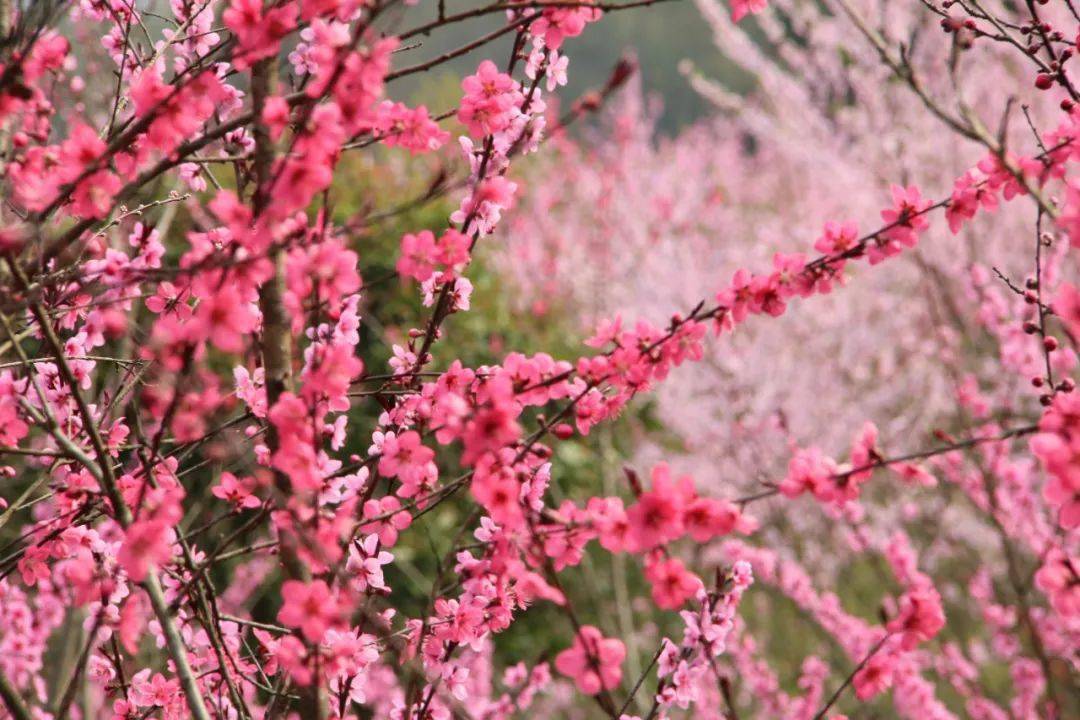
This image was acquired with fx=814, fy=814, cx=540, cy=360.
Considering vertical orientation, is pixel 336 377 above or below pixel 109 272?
below

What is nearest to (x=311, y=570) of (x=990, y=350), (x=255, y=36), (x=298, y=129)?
(x=298, y=129)

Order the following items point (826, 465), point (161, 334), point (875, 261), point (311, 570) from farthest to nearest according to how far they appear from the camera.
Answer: point (875, 261), point (311, 570), point (826, 465), point (161, 334)

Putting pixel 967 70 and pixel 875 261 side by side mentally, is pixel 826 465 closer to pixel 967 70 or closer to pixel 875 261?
pixel 875 261

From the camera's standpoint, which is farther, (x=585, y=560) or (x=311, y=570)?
(x=585, y=560)

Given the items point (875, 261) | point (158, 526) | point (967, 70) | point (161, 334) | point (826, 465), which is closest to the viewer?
point (161, 334)

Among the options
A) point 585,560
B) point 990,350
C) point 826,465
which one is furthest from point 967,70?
point 826,465

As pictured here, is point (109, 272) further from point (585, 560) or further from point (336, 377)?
point (585, 560)

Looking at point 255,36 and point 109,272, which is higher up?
point 255,36

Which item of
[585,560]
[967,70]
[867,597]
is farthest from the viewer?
[867,597]

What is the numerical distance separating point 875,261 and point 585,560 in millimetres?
5018

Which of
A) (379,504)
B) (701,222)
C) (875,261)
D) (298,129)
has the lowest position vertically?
(379,504)

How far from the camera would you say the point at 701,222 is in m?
11.8

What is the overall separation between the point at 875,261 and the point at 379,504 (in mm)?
1262

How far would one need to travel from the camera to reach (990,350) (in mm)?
6684
